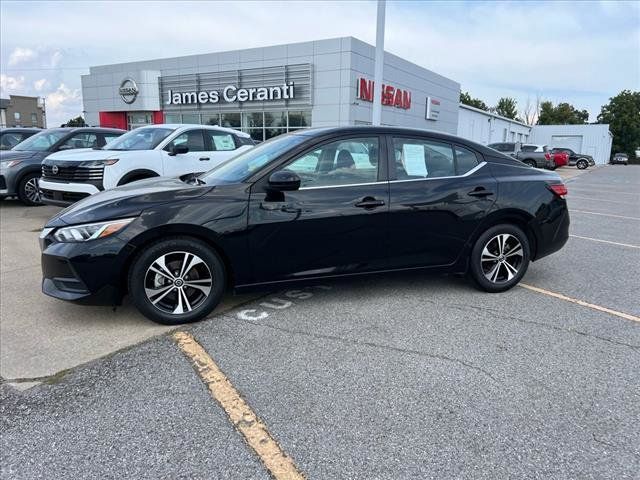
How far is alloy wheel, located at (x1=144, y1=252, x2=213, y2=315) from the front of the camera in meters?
3.79

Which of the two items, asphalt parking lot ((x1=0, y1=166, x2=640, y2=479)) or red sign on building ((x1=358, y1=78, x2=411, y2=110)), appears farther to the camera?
red sign on building ((x1=358, y1=78, x2=411, y2=110))

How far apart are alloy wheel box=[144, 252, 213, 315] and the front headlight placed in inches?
14.7

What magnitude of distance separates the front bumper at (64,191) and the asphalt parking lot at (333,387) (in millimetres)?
3190

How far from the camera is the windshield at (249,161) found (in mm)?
4133

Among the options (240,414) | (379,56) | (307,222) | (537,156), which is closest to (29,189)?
(307,222)

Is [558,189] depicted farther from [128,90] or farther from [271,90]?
[128,90]

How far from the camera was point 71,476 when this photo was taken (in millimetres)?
2254

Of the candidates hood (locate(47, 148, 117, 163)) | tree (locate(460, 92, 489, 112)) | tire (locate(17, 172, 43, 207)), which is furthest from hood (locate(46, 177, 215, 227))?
tree (locate(460, 92, 489, 112))

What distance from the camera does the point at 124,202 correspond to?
378 centimetres

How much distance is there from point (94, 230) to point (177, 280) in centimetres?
72

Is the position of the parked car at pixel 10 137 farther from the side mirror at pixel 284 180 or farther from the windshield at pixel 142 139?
the side mirror at pixel 284 180

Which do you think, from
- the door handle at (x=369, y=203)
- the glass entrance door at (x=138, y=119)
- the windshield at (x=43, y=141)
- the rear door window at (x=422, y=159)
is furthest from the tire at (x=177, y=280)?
the glass entrance door at (x=138, y=119)

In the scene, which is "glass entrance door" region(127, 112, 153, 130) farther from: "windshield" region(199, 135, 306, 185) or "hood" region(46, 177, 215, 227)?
"hood" region(46, 177, 215, 227)

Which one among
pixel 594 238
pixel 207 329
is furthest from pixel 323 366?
pixel 594 238
